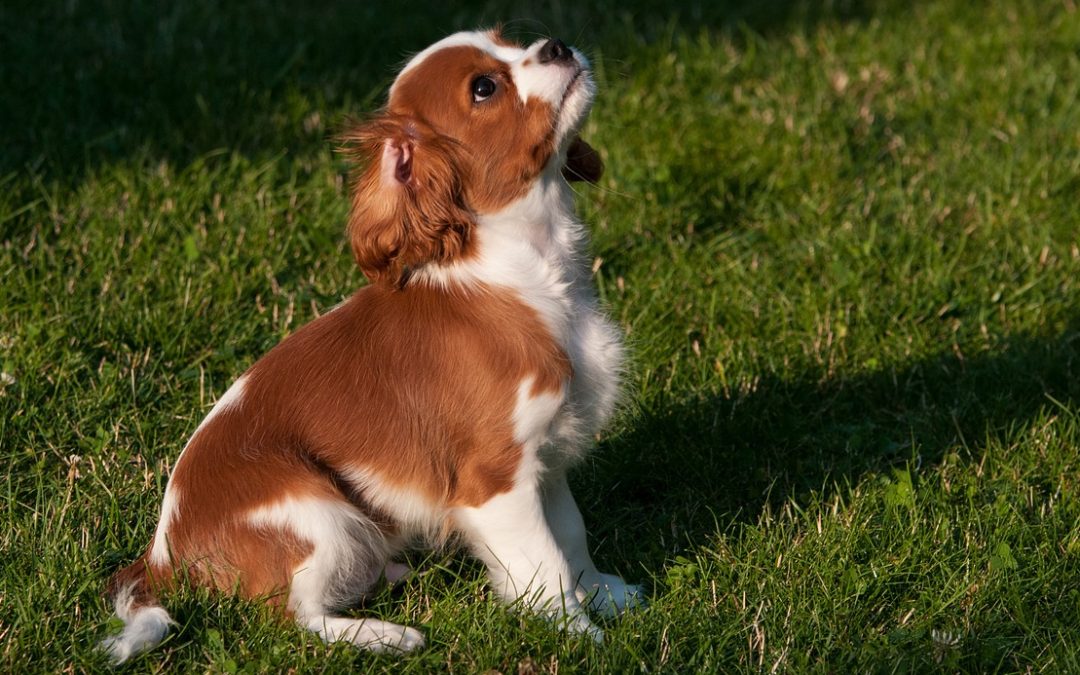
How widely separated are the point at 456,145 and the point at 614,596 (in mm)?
1215

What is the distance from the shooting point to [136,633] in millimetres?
2906

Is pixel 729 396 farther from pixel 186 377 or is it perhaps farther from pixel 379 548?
pixel 186 377

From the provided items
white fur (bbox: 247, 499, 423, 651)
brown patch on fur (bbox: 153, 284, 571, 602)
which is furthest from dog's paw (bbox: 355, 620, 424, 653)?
brown patch on fur (bbox: 153, 284, 571, 602)

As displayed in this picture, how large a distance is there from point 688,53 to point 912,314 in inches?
85.5

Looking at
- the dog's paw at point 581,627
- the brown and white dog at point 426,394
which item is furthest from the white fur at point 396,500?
the dog's paw at point 581,627

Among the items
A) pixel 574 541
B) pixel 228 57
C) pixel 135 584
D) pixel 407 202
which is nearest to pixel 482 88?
pixel 407 202

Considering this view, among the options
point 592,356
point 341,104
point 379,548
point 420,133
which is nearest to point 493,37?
point 420,133

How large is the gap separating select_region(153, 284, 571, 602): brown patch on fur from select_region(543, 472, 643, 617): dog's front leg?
28cm

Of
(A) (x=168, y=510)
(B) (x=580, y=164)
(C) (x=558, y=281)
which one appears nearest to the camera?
(A) (x=168, y=510)

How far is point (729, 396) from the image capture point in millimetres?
4082

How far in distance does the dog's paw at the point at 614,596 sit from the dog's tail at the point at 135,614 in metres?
1.01

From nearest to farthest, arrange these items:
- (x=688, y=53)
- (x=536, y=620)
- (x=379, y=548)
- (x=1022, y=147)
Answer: (x=536, y=620), (x=379, y=548), (x=1022, y=147), (x=688, y=53)

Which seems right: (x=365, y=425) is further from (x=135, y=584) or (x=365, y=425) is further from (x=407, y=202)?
Result: (x=135, y=584)

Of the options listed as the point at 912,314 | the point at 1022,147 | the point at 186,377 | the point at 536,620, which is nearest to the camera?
the point at 536,620
